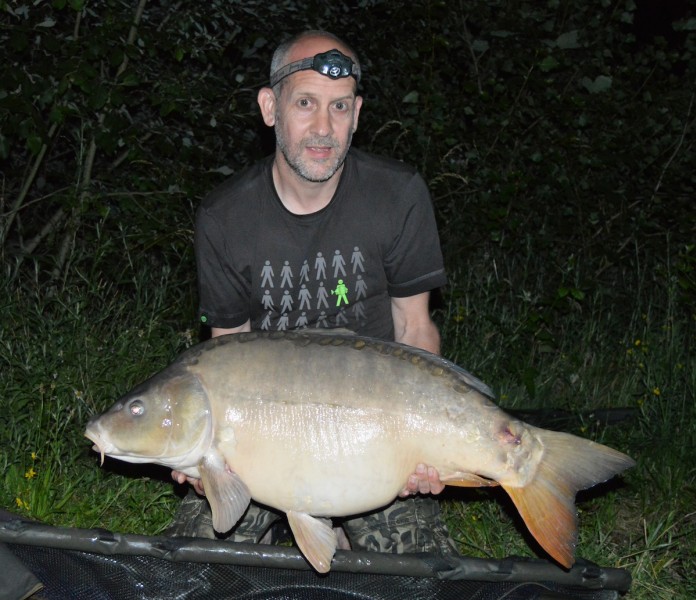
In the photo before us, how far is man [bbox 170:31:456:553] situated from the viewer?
245cm

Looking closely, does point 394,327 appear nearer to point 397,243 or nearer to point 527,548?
point 397,243

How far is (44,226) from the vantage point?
412cm

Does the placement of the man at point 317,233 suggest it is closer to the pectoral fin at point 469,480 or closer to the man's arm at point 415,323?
the man's arm at point 415,323

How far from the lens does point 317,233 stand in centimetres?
251

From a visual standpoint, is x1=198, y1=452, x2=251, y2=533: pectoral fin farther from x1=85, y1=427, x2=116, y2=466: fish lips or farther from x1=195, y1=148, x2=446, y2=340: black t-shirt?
x1=195, y1=148, x2=446, y2=340: black t-shirt

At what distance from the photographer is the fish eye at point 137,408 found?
2045 millimetres

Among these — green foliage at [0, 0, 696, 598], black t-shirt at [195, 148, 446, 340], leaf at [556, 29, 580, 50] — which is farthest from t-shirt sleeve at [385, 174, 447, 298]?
leaf at [556, 29, 580, 50]

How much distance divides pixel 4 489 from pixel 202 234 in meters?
0.90

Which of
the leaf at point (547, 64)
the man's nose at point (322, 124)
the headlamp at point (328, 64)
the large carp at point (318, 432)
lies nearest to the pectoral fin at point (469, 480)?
the large carp at point (318, 432)

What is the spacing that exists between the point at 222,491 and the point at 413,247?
94cm

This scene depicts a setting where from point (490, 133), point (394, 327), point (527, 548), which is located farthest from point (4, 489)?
point (490, 133)

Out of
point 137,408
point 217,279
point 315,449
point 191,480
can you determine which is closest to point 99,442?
point 137,408

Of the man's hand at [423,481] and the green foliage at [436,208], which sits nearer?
the man's hand at [423,481]

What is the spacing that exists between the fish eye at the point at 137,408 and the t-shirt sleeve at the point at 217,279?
578 mm
